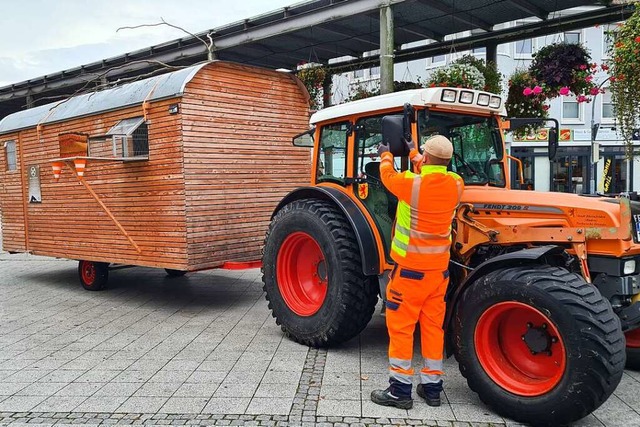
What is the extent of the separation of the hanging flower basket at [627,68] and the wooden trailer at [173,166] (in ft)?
12.8

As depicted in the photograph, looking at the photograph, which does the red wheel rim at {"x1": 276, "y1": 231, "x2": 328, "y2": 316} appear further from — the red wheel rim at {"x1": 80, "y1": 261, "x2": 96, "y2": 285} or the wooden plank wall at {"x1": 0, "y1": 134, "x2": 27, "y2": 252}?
the wooden plank wall at {"x1": 0, "y1": 134, "x2": 27, "y2": 252}

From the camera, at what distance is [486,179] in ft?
15.6

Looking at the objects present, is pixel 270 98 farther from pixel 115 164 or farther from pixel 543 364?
pixel 543 364

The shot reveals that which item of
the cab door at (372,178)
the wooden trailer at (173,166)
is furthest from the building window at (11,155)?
the cab door at (372,178)

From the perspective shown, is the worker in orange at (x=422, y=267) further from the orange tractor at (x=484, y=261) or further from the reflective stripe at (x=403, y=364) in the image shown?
the orange tractor at (x=484, y=261)

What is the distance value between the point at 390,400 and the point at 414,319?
1.98ft

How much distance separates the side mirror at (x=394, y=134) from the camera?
13.3 ft

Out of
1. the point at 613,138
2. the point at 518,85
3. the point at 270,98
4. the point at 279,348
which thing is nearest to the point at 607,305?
the point at 279,348

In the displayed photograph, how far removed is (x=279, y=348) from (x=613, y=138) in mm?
22552

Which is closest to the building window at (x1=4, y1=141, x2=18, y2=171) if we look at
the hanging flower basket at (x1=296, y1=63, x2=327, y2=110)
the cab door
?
the hanging flower basket at (x1=296, y1=63, x2=327, y2=110)

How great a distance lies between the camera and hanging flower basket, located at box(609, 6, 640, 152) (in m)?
5.84

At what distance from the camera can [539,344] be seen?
3566mm

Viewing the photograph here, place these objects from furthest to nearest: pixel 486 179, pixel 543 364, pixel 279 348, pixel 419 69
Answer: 1. pixel 419 69
2. pixel 279 348
3. pixel 486 179
4. pixel 543 364

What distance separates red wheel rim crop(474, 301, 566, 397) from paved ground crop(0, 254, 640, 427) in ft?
0.99
